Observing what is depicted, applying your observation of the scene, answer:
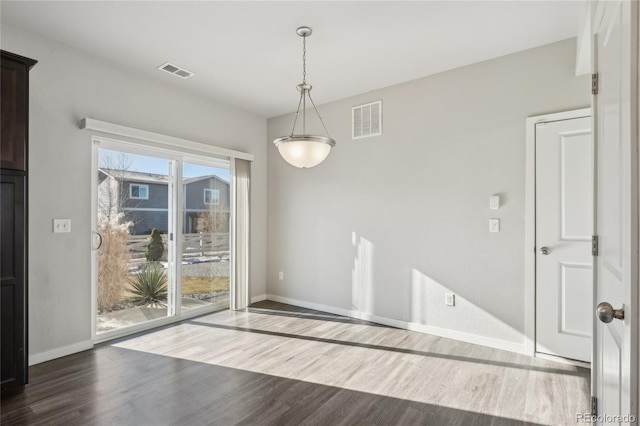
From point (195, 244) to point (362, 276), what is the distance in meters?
2.18

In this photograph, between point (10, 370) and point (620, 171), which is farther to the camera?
point (10, 370)

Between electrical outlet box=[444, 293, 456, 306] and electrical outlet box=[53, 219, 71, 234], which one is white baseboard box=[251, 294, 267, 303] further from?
electrical outlet box=[444, 293, 456, 306]

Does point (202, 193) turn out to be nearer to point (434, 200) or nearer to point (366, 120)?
point (366, 120)

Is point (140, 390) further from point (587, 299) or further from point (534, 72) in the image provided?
point (534, 72)

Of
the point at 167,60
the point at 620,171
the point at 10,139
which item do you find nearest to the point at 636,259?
the point at 620,171

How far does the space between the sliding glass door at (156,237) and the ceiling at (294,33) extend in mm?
1048

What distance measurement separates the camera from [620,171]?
3.63 feet

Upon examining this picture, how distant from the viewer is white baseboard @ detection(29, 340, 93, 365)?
2941mm

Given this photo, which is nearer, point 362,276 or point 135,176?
point 135,176

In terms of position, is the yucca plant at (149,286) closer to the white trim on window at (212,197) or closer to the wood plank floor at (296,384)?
the wood plank floor at (296,384)

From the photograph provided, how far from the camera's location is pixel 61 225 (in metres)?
3.12

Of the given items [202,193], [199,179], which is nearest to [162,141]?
[199,179]

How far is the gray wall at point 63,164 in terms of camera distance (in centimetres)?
296

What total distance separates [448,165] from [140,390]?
3.44 meters
